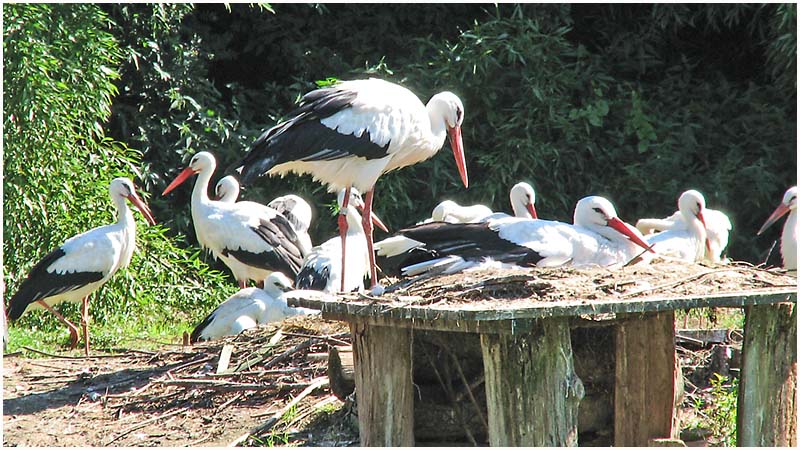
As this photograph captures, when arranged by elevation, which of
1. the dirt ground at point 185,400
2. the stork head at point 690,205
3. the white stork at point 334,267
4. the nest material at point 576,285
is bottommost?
the dirt ground at point 185,400

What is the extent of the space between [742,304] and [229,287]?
627 centimetres

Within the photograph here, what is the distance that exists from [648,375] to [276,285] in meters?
3.77

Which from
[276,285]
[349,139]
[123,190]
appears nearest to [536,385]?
[349,139]

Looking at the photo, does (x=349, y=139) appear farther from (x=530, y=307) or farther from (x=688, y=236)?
(x=530, y=307)

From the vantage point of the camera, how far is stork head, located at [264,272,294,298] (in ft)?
27.2

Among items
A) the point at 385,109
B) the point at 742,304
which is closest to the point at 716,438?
the point at 742,304

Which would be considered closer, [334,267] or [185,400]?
[185,400]

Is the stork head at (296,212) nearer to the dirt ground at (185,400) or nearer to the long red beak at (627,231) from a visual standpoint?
the dirt ground at (185,400)

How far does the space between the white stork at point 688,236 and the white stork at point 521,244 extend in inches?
37.3

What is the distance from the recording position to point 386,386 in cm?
499

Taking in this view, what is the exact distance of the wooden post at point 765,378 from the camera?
494cm

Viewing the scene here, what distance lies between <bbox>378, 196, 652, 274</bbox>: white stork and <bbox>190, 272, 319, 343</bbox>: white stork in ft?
7.12

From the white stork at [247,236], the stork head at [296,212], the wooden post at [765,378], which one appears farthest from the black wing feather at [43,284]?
the wooden post at [765,378]

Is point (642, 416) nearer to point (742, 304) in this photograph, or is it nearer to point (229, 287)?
point (742, 304)
